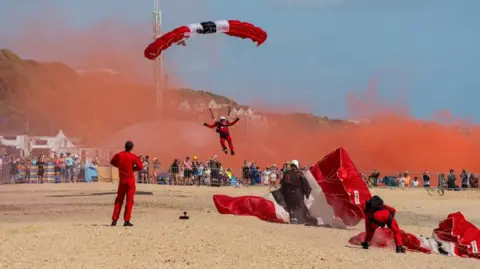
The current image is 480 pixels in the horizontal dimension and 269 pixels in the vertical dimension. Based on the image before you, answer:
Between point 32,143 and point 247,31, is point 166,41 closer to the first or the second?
point 247,31

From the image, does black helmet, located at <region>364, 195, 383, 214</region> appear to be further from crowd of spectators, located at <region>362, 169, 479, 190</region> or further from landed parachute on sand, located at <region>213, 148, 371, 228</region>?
crowd of spectators, located at <region>362, 169, 479, 190</region>

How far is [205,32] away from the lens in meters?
30.7

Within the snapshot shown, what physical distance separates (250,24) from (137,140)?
38.2 m

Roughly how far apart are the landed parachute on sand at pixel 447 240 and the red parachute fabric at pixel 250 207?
3.94 metres

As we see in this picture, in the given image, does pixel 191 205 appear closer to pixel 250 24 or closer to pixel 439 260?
pixel 250 24

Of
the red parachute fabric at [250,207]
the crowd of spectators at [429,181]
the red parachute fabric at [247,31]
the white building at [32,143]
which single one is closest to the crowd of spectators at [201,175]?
the crowd of spectators at [429,181]

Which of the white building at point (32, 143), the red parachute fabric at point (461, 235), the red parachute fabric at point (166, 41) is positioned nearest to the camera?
the red parachute fabric at point (461, 235)

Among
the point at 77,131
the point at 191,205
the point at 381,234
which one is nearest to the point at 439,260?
the point at 381,234

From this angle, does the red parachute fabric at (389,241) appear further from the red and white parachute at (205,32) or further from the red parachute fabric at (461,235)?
the red and white parachute at (205,32)

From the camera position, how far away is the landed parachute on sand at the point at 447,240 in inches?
670

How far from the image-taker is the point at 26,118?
10506 centimetres

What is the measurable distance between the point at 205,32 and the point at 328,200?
37.3 feet

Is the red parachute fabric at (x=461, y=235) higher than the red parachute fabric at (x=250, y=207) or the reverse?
the reverse

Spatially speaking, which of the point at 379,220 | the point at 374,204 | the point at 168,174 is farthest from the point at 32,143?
the point at 379,220
